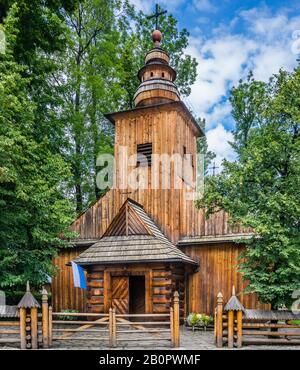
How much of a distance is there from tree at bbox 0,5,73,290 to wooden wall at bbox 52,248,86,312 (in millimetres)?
3627

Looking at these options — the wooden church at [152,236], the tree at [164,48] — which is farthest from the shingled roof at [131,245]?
the tree at [164,48]

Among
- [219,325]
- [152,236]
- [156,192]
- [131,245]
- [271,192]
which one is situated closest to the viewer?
[219,325]

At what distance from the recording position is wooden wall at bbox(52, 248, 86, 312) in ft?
57.2

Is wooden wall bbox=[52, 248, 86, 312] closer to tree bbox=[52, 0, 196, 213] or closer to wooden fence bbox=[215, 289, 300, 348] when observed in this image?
tree bbox=[52, 0, 196, 213]

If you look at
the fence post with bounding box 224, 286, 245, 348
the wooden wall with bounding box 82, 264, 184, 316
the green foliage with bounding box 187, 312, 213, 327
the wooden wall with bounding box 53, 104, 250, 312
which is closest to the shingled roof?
the wooden wall with bounding box 82, 264, 184, 316

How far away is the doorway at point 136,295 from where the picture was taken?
671 inches

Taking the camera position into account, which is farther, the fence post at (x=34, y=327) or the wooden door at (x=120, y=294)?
the wooden door at (x=120, y=294)

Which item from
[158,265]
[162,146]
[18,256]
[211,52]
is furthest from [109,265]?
[211,52]

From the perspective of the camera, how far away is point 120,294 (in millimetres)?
14656

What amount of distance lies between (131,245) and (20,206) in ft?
14.0

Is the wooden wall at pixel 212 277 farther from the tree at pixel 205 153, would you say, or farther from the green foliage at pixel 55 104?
the tree at pixel 205 153

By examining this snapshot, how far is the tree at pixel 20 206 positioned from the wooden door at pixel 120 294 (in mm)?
2556

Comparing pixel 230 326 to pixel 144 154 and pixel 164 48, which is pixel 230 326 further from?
pixel 164 48

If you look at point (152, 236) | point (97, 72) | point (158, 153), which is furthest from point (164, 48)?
point (152, 236)
